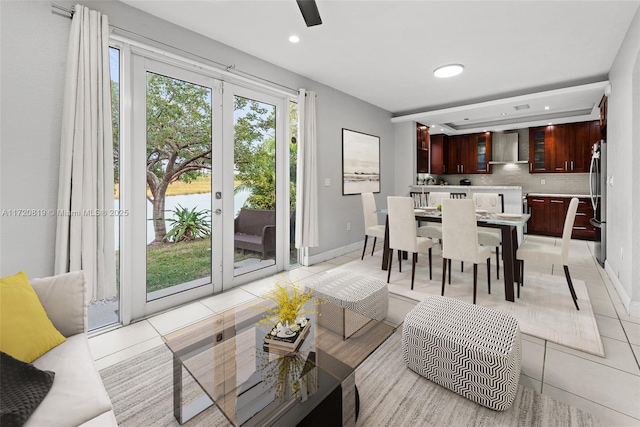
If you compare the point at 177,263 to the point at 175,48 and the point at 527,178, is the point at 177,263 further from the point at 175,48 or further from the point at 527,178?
the point at 527,178

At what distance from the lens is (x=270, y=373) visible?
1395 millimetres

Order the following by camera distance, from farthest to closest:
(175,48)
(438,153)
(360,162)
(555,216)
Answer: (438,153)
(555,216)
(360,162)
(175,48)

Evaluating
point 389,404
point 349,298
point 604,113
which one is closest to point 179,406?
point 389,404

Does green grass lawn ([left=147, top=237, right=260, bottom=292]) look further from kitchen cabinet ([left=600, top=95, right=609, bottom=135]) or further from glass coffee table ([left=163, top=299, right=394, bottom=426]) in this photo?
kitchen cabinet ([left=600, top=95, right=609, bottom=135])

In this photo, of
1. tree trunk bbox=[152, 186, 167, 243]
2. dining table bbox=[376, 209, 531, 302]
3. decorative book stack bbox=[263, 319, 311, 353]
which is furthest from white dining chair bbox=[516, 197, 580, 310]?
tree trunk bbox=[152, 186, 167, 243]

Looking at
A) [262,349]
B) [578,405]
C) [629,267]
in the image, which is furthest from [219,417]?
[629,267]

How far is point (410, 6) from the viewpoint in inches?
99.4

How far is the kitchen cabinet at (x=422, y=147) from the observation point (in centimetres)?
641

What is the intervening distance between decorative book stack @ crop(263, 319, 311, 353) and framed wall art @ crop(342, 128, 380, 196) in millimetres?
3543

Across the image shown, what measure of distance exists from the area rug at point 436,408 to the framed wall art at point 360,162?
343 centimetres

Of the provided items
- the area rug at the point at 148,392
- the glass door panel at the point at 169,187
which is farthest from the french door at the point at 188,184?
the area rug at the point at 148,392

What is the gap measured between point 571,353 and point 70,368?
2992 millimetres

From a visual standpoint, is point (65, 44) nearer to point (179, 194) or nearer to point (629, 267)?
point (179, 194)

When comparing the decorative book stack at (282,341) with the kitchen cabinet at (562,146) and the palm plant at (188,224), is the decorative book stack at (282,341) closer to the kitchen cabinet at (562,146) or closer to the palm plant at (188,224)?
the palm plant at (188,224)
